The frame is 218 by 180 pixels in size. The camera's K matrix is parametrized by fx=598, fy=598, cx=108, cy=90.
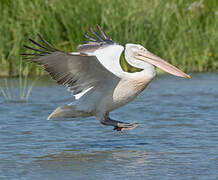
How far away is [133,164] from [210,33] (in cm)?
716

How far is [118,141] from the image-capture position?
22.5 feet

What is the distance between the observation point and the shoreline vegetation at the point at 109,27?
11.4 metres

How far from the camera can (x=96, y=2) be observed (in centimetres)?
Result: 1167

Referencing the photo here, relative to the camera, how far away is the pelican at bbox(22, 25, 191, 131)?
5867 mm

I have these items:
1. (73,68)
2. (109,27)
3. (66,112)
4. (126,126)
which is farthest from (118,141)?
(109,27)

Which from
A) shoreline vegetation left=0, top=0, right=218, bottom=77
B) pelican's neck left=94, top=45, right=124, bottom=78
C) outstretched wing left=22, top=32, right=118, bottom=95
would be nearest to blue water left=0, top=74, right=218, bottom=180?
outstretched wing left=22, top=32, right=118, bottom=95

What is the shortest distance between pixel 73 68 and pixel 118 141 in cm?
127

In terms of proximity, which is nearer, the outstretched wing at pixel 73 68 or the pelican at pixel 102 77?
the outstretched wing at pixel 73 68

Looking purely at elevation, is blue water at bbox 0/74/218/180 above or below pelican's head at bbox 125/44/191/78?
below

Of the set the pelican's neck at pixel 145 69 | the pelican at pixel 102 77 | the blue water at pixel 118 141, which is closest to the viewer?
the blue water at pixel 118 141

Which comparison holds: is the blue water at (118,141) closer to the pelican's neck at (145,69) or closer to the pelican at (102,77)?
the pelican at (102,77)

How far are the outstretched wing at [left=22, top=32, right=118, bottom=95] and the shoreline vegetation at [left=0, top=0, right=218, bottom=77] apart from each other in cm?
502

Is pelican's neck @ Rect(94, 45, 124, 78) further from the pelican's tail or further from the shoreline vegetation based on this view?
the shoreline vegetation

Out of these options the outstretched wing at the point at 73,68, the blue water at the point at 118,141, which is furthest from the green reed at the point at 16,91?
the outstretched wing at the point at 73,68
